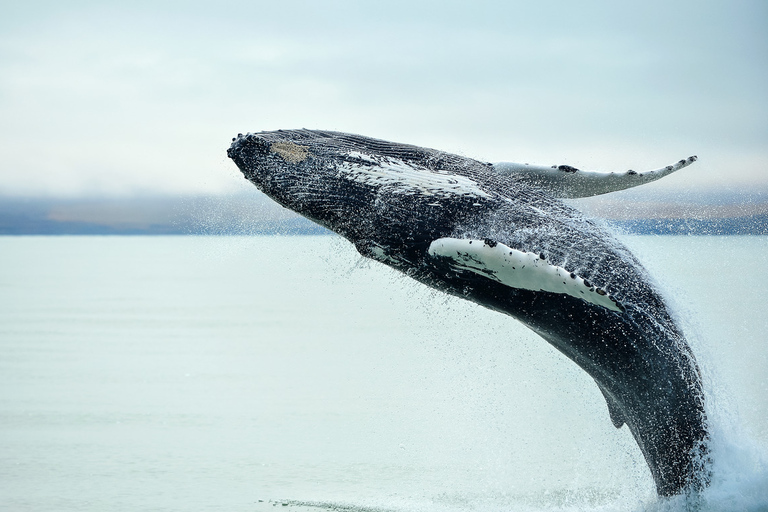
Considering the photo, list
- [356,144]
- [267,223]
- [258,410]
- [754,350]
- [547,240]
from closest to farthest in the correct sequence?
[547,240], [356,144], [267,223], [258,410], [754,350]

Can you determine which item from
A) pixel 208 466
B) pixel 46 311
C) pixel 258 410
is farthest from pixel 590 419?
pixel 46 311

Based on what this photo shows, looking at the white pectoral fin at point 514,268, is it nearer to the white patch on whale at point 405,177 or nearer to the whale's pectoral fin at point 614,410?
the white patch on whale at point 405,177

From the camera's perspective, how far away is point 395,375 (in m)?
11.2

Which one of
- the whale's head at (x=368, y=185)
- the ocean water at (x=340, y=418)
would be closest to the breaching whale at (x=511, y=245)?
the whale's head at (x=368, y=185)

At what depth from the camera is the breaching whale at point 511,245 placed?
4488 millimetres

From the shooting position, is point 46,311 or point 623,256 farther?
point 46,311

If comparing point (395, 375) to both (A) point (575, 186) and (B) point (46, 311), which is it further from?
(B) point (46, 311)

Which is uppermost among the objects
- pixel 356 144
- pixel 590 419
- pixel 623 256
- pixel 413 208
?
pixel 356 144

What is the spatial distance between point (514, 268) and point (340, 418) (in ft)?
15.9

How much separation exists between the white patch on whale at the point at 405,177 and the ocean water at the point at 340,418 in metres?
0.63

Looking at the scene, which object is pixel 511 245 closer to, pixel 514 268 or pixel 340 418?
pixel 514 268

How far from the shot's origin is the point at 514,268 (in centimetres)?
399

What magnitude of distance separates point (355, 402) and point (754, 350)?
22.7 ft

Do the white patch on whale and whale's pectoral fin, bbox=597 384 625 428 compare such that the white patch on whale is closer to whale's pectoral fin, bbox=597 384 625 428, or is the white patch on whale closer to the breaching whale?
the breaching whale
